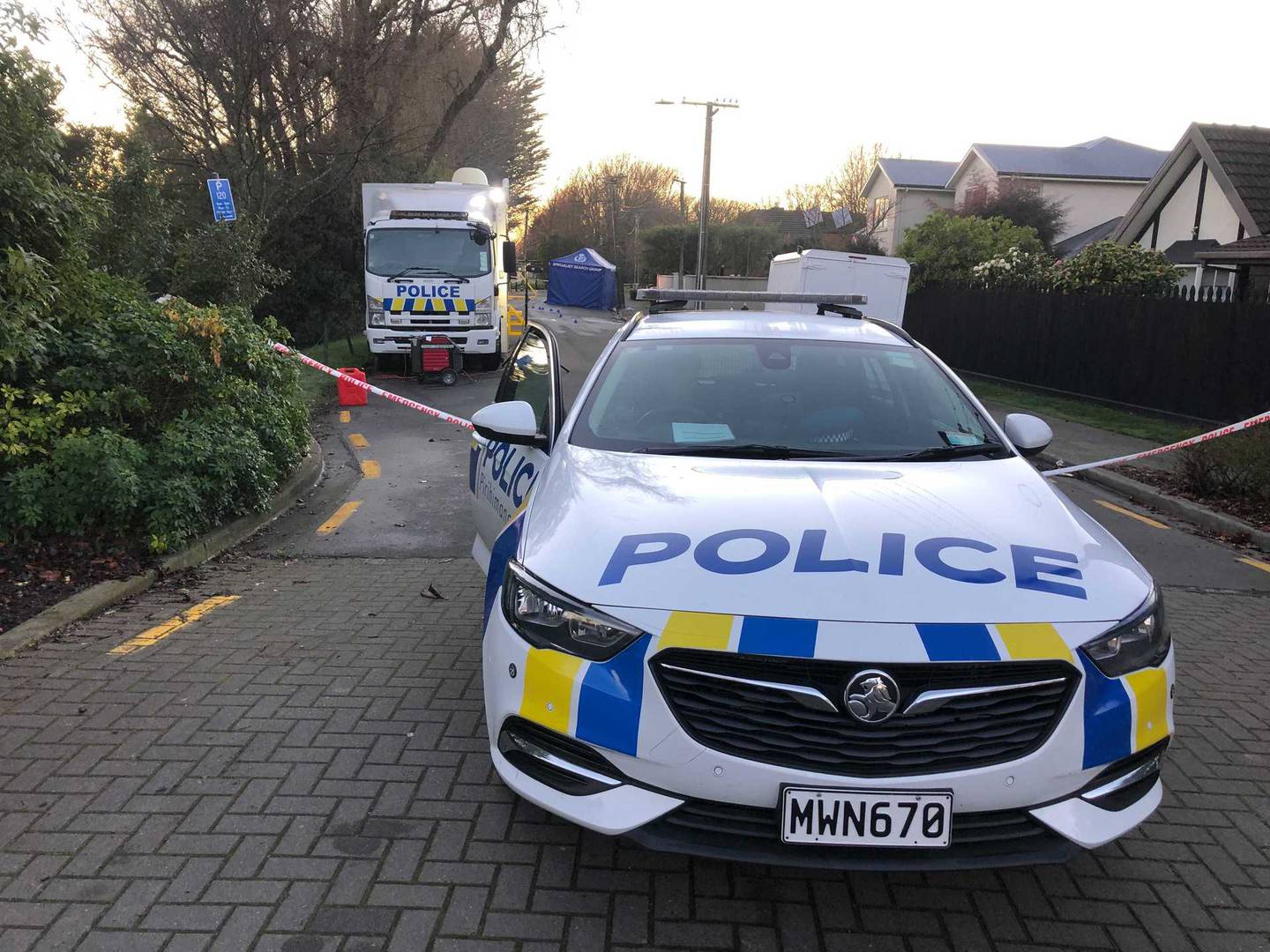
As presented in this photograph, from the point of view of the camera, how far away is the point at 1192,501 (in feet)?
28.4

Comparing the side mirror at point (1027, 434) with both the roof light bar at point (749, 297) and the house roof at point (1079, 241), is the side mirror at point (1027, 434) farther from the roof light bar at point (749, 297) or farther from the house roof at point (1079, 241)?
the house roof at point (1079, 241)

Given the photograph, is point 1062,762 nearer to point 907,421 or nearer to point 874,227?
point 907,421

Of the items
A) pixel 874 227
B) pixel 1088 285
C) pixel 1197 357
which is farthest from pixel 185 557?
pixel 874 227

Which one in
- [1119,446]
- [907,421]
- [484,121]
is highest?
[484,121]

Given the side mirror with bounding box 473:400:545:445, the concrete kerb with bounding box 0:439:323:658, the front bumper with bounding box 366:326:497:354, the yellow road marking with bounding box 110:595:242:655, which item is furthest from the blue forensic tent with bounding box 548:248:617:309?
the side mirror with bounding box 473:400:545:445

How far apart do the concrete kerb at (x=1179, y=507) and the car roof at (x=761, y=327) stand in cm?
385

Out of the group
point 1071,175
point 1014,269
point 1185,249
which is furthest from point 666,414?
point 1071,175

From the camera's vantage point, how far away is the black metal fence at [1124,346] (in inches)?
531

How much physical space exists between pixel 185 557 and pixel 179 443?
2.43 feet

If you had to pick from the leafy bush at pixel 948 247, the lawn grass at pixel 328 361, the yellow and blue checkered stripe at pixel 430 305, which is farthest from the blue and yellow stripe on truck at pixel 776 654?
the leafy bush at pixel 948 247

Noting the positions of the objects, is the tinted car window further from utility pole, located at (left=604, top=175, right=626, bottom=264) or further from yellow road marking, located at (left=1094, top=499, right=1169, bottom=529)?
utility pole, located at (left=604, top=175, right=626, bottom=264)

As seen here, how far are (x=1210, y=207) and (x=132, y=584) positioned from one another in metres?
25.6

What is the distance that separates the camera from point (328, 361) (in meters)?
20.4

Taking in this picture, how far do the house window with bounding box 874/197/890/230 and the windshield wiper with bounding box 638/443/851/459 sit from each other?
54.1 metres
